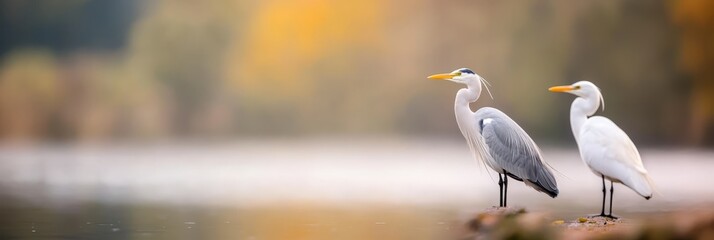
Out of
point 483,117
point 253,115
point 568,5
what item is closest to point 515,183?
point 483,117

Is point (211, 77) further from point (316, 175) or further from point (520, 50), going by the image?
point (316, 175)

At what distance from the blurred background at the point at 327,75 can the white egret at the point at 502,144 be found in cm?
797

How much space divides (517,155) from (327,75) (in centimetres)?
1319

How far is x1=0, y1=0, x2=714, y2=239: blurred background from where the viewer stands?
16219mm

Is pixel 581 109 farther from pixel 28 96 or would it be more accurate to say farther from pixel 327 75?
pixel 28 96

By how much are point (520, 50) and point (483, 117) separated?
478 inches

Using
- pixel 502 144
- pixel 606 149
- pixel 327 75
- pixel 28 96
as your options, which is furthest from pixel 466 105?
pixel 28 96

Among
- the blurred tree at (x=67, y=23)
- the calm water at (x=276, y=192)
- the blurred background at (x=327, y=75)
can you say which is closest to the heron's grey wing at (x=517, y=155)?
the calm water at (x=276, y=192)

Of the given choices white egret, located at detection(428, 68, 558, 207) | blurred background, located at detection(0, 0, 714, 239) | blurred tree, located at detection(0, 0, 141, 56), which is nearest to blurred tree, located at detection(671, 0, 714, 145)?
blurred background, located at detection(0, 0, 714, 239)

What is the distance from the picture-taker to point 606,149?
4.87 metres

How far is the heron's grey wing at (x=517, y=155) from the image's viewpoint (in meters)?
5.23

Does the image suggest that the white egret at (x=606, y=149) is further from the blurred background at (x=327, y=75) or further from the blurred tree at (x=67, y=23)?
the blurred tree at (x=67, y=23)

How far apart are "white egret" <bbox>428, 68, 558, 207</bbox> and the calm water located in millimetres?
377

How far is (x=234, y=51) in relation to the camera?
18.4 m
